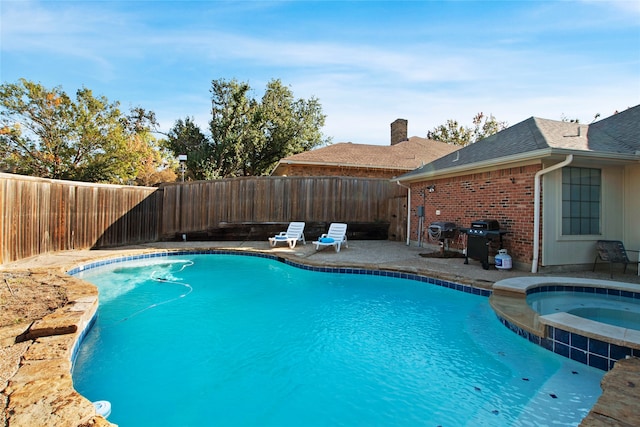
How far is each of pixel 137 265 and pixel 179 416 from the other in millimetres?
6820

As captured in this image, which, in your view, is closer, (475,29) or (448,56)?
(475,29)

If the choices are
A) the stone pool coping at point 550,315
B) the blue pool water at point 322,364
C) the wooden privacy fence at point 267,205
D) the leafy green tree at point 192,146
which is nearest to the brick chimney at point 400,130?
the wooden privacy fence at point 267,205

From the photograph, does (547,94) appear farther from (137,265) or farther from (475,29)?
(137,265)

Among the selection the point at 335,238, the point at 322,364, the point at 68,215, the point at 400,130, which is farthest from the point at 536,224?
the point at 400,130

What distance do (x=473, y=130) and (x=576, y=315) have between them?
93.7 ft

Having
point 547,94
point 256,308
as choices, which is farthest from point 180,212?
point 547,94

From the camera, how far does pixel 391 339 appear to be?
386 centimetres

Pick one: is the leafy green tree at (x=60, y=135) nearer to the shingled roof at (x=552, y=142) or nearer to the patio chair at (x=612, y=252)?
the shingled roof at (x=552, y=142)

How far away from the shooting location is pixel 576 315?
4.09 m

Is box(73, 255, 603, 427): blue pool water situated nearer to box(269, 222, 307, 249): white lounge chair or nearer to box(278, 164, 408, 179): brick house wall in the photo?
box(269, 222, 307, 249): white lounge chair

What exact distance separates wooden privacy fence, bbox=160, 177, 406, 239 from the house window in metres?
5.33

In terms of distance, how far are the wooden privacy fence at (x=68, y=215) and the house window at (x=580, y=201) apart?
1147 centimetres

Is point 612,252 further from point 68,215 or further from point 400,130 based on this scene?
point 400,130

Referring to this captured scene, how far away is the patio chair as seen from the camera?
6.02 metres
